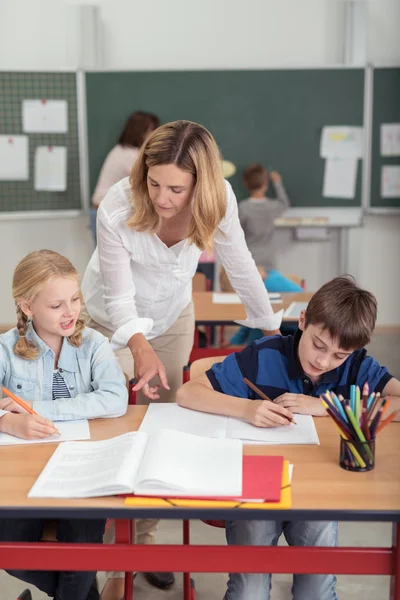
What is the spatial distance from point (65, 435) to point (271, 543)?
54 centimetres

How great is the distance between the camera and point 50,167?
5.32 m

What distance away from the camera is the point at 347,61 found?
524cm

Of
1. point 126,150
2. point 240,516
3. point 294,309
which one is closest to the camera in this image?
point 240,516

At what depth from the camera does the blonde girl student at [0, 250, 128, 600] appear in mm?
1831

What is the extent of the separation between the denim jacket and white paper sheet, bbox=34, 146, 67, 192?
11.5ft

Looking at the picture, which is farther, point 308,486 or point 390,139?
point 390,139

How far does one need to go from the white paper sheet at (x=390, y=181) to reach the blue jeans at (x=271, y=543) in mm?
3977

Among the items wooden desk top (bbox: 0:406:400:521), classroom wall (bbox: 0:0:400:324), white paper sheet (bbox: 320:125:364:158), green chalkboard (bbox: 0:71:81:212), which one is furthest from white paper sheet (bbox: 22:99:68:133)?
wooden desk top (bbox: 0:406:400:521)

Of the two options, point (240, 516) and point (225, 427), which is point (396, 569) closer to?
point (240, 516)

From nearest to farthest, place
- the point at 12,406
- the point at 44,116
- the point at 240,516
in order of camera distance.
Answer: the point at 240,516 < the point at 12,406 < the point at 44,116

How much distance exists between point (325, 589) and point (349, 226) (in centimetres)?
396

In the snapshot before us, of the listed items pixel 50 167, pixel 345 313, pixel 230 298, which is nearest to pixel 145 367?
pixel 345 313

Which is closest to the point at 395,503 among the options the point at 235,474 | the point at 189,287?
the point at 235,474

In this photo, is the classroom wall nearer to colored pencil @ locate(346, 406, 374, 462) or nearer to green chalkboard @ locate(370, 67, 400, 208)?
green chalkboard @ locate(370, 67, 400, 208)
